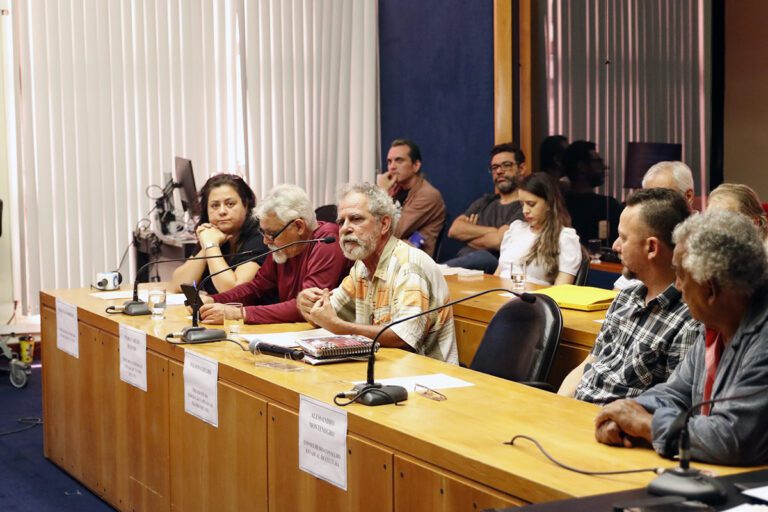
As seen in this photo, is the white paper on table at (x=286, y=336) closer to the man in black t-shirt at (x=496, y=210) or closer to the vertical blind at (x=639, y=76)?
the man in black t-shirt at (x=496, y=210)

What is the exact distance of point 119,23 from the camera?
714 cm

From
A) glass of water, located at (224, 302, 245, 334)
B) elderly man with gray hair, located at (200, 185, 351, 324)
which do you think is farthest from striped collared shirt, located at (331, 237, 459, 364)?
glass of water, located at (224, 302, 245, 334)

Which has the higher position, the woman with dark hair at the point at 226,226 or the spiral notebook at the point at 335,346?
the woman with dark hair at the point at 226,226

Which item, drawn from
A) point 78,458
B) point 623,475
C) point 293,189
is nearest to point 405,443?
point 623,475

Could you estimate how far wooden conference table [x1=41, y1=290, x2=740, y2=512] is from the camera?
7.27 ft

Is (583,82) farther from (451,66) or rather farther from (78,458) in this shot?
(78,458)

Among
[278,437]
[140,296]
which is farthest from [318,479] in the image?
[140,296]

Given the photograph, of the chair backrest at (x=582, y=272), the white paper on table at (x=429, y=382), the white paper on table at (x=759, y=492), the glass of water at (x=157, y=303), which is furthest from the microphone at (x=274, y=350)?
the chair backrest at (x=582, y=272)

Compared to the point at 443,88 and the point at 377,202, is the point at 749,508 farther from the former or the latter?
the point at 443,88

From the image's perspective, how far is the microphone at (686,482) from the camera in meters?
1.83

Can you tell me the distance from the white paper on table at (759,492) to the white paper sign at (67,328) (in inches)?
124

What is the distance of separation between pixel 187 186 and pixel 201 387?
3.41 m

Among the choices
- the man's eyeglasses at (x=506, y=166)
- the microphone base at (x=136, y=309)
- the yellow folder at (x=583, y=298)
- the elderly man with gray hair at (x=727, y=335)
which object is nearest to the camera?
the elderly man with gray hair at (x=727, y=335)

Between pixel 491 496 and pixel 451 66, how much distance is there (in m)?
5.54
